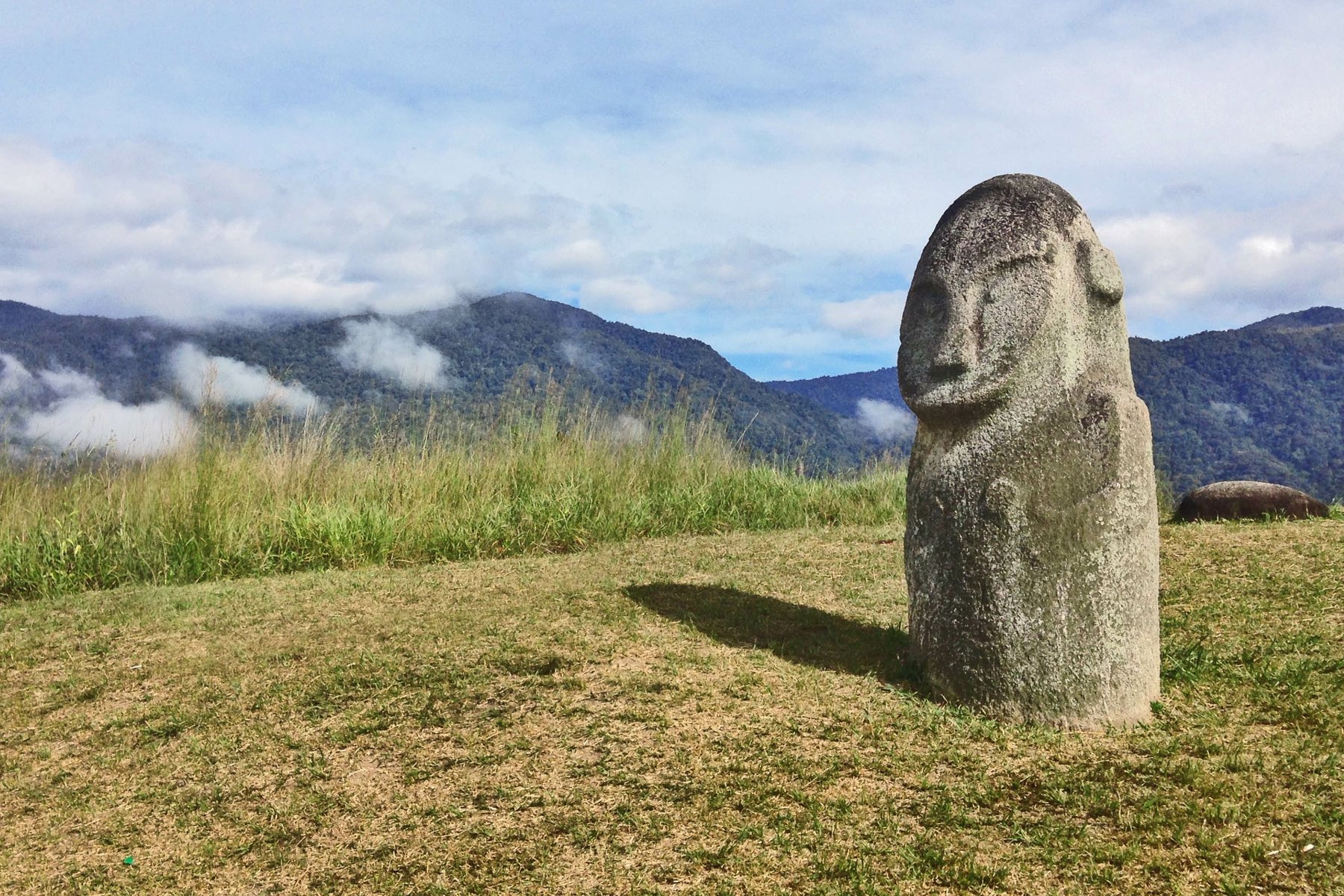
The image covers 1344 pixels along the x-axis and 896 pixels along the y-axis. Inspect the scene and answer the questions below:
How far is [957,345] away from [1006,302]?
9.2 inches

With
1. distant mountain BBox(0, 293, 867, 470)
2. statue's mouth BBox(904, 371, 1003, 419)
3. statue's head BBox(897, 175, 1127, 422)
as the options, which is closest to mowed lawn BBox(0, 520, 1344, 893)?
statue's mouth BBox(904, 371, 1003, 419)

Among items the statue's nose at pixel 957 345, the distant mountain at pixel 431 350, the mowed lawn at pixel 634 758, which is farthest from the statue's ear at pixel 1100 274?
the distant mountain at pixel 431 350

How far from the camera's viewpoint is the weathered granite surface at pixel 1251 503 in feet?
25.6

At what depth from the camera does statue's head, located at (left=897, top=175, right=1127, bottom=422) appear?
3660 millimetres

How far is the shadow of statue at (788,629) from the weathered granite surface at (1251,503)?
4.47 meters

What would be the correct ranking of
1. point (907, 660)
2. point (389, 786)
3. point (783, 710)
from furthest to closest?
point (907, 660) → point (783, 710) → point (389, 786)

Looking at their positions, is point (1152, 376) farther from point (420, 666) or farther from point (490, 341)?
point (420, 666)

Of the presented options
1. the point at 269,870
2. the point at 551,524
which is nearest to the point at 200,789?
the point at 269,870

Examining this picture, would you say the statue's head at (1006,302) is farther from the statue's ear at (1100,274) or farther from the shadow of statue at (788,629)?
the shadow of statue at (788,629)

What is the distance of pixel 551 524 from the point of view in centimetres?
745

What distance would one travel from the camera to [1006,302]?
370cm

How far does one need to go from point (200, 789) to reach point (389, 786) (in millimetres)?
744

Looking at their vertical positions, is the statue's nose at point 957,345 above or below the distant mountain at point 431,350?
below

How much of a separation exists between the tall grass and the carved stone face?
4003 millimetres
